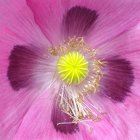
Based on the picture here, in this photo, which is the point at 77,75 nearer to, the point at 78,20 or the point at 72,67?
the point at 72,67

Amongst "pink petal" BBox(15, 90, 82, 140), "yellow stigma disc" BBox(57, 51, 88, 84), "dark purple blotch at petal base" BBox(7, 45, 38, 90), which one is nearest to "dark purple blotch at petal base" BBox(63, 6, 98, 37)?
"yellow stigma disc" BBox(57, 51, 88, 84)

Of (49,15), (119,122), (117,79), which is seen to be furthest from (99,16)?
(119,122)

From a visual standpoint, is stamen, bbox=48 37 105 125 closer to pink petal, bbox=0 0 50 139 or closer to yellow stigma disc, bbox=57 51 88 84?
yellow stigma disc, bbox=57 51 88 84

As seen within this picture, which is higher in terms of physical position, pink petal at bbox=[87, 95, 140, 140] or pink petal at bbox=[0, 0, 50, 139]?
pink petal at bbox=[0, 0, 50, 139]

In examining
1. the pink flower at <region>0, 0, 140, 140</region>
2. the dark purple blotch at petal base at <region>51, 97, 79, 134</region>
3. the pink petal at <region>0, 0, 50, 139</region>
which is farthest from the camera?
the dark purple blotch at petal base at <region>51, 97, 79, 134</region>

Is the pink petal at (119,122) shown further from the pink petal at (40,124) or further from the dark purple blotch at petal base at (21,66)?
the dark purple blotch at petal base at (21,66)

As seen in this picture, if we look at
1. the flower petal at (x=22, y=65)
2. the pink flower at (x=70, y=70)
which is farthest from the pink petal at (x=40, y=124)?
the flower petal at (x=22, y=65)

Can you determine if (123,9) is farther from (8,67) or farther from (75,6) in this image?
(8,67)
